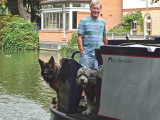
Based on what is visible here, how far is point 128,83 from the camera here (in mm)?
5352

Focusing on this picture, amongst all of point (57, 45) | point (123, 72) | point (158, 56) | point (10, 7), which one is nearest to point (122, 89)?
point (123, 72)

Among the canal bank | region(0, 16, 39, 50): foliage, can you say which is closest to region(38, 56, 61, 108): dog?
the canal bank

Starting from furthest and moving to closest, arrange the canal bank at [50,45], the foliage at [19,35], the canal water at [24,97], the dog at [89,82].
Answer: the foliage at [19,35], the canal bank at [50,45], the canal water at [24,97], the dog at [89,82]

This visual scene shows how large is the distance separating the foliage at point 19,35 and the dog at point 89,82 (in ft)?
116

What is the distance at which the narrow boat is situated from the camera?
5.04m

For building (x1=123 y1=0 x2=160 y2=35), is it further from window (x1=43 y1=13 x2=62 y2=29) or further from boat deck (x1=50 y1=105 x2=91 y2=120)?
boat deck (x1=50 y1=105 x2=91 y2=120)

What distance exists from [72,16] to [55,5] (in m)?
2.31

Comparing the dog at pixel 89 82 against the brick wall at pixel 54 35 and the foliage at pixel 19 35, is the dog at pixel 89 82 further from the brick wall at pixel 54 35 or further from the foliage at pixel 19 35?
the foliage at pixel 19 35

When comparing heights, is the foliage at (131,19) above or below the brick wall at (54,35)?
above

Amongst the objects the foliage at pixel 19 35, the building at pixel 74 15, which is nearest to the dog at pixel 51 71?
the building at pixel 74 15

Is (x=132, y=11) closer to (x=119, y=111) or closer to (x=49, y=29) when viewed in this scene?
(x=49, y=29)

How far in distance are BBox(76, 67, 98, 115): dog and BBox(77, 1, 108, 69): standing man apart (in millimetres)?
1197

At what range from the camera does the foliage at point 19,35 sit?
136 ft

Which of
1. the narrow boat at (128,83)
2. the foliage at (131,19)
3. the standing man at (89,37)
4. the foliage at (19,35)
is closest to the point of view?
the narrow boat at (128,83)
